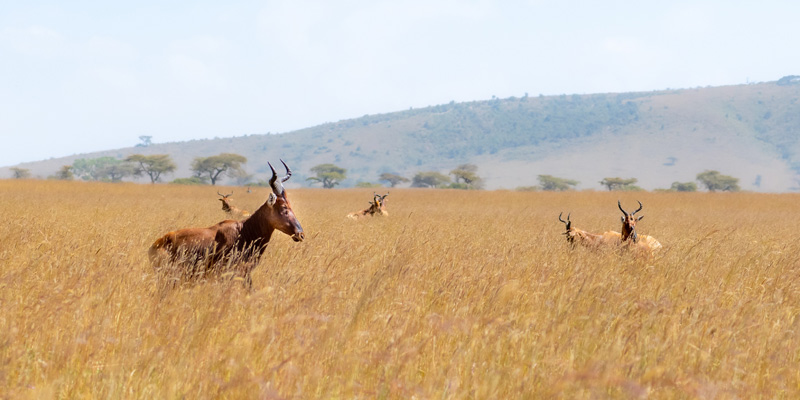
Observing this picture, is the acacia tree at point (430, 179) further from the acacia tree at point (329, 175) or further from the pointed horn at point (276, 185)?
the pointed horn at point (276, 185)

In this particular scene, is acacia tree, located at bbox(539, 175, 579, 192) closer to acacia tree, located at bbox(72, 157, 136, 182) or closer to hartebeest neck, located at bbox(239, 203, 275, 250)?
acacia tree, located at bbox(72, 157, 136, 182)

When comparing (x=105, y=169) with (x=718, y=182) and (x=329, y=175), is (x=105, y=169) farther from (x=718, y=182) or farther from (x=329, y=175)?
(x=718, y=182)

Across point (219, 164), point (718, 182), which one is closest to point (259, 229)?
point (219, 164)

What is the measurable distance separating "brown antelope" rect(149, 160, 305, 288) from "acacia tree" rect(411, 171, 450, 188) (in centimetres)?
9934

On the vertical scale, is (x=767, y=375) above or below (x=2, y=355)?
below

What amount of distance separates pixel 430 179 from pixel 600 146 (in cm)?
7457

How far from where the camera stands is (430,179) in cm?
10675

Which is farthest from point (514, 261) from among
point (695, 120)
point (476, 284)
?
point (695, 120)

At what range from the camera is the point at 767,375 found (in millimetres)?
3381

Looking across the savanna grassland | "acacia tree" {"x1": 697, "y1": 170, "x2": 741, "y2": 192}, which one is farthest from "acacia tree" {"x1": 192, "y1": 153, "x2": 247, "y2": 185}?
the savanna grassland

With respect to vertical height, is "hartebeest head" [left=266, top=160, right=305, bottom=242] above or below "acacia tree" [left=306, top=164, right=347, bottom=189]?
above

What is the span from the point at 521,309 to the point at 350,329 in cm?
149

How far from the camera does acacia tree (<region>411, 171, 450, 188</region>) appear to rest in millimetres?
→ 106312

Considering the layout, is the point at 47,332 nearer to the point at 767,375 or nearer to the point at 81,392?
the point at 81,392
